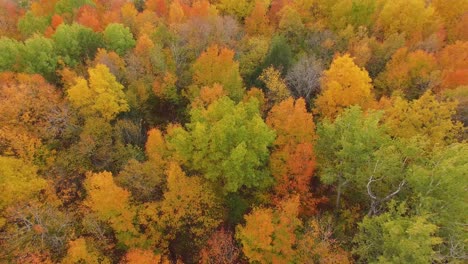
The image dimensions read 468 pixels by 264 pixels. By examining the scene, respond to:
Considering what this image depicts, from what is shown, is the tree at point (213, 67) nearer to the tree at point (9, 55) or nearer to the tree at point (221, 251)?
the tree at point (221, 251)

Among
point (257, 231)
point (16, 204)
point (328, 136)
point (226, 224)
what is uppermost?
point (328, 136)

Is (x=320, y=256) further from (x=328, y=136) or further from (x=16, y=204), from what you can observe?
(x=16, y=204)

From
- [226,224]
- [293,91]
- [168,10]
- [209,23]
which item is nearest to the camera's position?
[226,224]

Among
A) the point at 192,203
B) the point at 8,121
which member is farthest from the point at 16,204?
the point at 192,203

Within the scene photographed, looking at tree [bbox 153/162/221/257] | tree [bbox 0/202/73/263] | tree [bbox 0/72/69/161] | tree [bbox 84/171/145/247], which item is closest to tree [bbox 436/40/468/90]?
tree [bbox 153/162/221/257]

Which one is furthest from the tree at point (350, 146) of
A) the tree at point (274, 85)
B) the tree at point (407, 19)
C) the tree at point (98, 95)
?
the tree at point (407, 19)

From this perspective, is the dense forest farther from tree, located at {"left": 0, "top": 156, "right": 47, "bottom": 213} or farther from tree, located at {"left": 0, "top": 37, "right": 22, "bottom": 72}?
A: tree, located at {"left": 0, "top": 37, "right": 22, "bottom": 72}

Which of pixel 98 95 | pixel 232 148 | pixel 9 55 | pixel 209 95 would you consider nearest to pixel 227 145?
pixel 232 148
